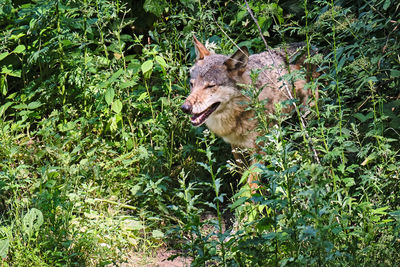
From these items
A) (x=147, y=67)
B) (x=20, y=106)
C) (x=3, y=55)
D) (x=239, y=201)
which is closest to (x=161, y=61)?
(x=147, y=67)

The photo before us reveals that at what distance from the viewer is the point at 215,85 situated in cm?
575

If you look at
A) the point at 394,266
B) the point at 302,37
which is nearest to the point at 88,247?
the point at 394,266

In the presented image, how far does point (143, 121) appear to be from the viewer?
20.9 ft

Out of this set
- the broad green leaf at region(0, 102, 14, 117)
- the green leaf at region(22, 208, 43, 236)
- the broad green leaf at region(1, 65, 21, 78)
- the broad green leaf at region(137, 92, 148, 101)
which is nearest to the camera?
the green leaf at region(22, 208, 43, 236)

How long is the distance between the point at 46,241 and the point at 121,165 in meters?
1.80

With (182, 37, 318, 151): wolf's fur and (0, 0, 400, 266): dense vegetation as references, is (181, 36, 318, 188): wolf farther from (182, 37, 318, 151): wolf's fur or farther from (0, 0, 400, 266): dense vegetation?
(0, 0, 400, 266): dense vegetation

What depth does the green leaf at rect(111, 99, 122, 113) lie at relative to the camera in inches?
238

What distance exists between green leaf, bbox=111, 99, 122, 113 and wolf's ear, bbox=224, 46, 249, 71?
52.3 inches

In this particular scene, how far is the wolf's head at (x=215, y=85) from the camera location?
5.64 meters

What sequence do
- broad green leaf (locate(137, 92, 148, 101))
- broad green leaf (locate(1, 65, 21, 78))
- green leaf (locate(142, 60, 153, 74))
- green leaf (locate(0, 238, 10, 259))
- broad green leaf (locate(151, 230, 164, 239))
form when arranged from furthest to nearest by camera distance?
broad green leaf (locate(1, 65, 21, 78)) → broad green leaf (locate(137, 92, 148, 101)) → green leaf (locate(142, 60, 153, 74)) → broad green leaf (locate(151, 230, 164, 239)) → green leaf (locate(0, 238, 10, 259))

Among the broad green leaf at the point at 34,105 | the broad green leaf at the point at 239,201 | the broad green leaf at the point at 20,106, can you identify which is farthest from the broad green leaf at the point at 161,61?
the broad green leaf at the point at 239,201

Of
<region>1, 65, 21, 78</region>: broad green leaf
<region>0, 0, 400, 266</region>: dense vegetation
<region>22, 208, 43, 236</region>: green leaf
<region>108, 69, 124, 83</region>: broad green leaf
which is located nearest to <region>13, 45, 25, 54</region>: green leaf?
<region>0, 0, 400, 266</region>: dense vegetation

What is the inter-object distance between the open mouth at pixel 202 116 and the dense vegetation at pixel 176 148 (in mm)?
477

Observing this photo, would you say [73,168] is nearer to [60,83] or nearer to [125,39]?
[60,83]
